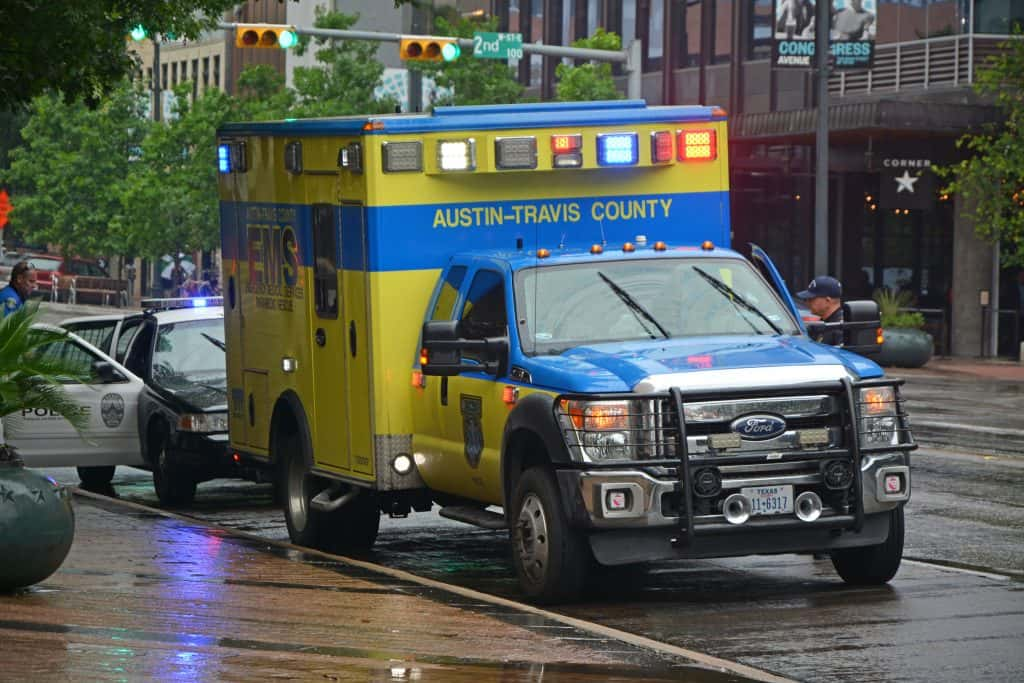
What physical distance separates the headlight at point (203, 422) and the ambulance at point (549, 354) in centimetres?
200

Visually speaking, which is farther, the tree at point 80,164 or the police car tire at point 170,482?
the tree at point 80,164

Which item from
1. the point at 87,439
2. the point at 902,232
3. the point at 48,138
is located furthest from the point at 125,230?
the point at 87,439

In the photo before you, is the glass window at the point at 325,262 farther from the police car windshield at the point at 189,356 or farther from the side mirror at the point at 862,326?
the police car windshield at the point at 189,356

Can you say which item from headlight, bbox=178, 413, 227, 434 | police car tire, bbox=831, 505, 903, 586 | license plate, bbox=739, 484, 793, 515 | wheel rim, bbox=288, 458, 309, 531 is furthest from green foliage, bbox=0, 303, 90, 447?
headlight, bbox=178, 413, 227, 434

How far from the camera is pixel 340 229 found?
42.3 feet

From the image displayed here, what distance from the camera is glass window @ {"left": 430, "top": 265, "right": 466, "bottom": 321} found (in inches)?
485

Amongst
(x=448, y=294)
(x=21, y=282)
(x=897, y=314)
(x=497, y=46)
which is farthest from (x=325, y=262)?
(x=897, y=314)

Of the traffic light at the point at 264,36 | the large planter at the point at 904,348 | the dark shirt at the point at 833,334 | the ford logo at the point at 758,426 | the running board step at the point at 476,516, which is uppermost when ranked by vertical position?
the traffic light at the point at 264,36

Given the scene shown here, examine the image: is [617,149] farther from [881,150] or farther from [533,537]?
[881,150]

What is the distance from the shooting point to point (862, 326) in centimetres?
1191

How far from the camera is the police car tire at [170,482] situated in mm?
16906

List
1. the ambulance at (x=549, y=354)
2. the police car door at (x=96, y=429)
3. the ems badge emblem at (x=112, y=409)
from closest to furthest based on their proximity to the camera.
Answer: the ambulance at (x=549, y=354)
the police car door at (x=96, y=429)
the ems badge emblem at (x=112, y=409)

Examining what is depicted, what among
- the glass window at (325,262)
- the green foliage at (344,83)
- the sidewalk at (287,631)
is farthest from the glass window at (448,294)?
the green foliage at (344,83)

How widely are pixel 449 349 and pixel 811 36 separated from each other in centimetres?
2499
